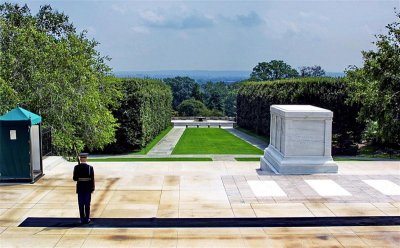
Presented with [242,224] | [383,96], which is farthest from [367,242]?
[383,96]

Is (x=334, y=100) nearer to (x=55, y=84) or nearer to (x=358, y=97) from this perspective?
(x=358, y=97)

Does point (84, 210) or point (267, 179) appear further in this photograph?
point (267, 179)

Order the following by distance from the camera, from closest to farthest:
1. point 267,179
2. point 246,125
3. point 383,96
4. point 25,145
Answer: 1. point 25,145
2. point 267,179
3. point 383,96
4. point 246,125

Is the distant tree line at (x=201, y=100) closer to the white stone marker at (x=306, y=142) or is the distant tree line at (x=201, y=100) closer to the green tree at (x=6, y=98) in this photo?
the green tree at (x=6, y=98)

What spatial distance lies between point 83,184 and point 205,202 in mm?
3193

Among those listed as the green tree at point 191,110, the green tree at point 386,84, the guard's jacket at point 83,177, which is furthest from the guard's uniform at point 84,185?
the green tree at point 191,110

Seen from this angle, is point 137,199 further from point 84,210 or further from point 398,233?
point 398,233

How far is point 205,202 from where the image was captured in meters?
11.5

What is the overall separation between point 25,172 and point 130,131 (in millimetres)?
23597

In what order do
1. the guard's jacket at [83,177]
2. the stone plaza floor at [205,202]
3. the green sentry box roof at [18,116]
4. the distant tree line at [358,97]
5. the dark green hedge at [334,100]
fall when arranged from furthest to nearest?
the dark green hedge at [334,100]
the distant tree line at [358,97]
the green sentry box roof at [18,116]
the guard's jacket at [83,177]
the stone plaza floor at [205,202]

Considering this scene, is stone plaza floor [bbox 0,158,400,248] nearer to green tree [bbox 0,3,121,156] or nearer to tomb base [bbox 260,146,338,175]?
tomb base [bbox 260,146,338,175]

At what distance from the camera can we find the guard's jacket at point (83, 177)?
955 centimetres

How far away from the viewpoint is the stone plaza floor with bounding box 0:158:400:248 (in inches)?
352

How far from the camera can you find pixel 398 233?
927 cm
